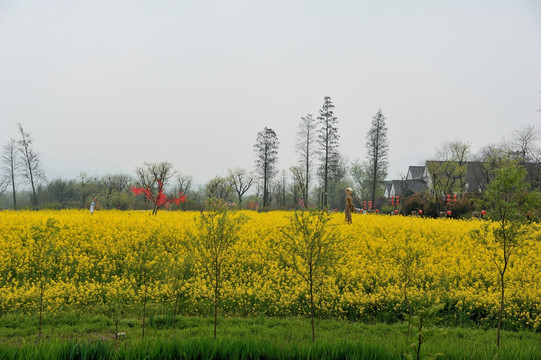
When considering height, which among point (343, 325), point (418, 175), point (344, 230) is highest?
point (418, 175)

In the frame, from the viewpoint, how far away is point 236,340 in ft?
16.6

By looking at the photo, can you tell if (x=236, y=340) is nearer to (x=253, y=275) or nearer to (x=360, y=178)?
(x=253, y=275)

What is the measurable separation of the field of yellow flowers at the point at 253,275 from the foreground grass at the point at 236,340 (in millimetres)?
795

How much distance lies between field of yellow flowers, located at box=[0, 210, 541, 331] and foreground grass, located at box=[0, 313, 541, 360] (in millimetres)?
795

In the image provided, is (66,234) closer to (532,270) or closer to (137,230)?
(137,230)

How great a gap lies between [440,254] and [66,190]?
196 ft

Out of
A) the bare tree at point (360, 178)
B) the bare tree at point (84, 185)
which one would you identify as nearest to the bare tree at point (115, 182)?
the bare tree at point (84, 185)

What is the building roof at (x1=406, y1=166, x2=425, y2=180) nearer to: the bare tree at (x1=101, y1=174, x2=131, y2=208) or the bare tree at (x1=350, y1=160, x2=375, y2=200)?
the bare tree at (x1=350, y1=160, x2=375, y2=200)

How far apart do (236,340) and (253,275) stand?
19.7 feet

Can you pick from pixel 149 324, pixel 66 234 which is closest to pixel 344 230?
pixel 149 324

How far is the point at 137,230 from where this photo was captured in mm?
15164

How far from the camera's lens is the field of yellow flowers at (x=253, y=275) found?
8703mm

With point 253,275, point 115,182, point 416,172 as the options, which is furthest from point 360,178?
point 253,275

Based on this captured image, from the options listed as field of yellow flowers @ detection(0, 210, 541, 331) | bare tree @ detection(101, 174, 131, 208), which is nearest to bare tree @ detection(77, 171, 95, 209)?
bare tree @ detection(101, 174, 131, 208)
